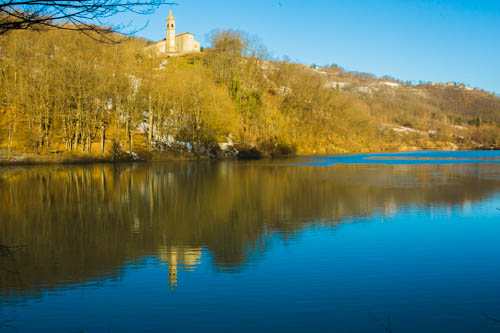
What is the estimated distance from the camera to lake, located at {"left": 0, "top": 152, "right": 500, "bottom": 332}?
7.57 m

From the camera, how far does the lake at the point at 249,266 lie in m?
7.57

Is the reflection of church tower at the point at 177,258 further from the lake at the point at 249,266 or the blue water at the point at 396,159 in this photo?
the blue water at the point at 396,159

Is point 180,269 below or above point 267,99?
below

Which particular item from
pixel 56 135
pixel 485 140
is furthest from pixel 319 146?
pixel 485 140

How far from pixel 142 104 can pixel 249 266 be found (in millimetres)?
53460

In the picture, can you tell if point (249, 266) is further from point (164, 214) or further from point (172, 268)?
point (164, 214)

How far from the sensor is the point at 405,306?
8078 mm

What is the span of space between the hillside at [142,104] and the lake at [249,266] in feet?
113

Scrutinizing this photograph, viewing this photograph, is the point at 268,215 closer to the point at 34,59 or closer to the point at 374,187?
the point at 374,187

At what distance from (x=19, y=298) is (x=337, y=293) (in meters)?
6.56

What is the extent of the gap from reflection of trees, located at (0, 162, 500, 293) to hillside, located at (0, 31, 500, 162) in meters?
21.9

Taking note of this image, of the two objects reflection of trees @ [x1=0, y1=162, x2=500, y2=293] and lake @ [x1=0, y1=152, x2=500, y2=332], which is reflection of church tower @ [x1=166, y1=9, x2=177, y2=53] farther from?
lake @ [x1=0, y1=152, x2=500, y2=332]

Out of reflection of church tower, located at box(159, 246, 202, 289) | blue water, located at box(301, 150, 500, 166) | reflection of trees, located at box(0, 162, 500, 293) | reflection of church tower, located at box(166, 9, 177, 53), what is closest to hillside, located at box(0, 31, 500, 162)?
blue water, located at box(301, 150, 500, 166)

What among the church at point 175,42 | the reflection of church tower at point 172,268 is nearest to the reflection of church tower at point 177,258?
the reflection of church tower at point 172,268
